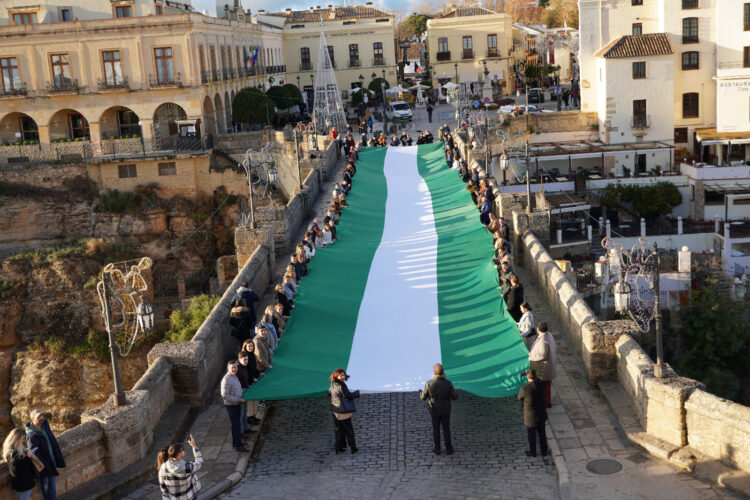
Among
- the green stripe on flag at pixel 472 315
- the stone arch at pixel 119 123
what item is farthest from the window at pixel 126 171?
the green stripe on flag at pixel 472 315

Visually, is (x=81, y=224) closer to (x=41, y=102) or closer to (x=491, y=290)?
(x=41, y=102)

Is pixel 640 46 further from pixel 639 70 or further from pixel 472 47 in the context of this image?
pixel 472 47

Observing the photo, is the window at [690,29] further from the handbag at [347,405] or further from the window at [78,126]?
the handbag at [347,405]

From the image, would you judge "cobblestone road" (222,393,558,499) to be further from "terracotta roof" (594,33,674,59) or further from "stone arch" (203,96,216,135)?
"terracotta roof" (594,33,674,59)

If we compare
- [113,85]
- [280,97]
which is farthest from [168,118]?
[280,97]

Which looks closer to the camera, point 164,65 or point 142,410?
point 142,410

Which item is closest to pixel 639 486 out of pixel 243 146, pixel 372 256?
pixel 372 256
